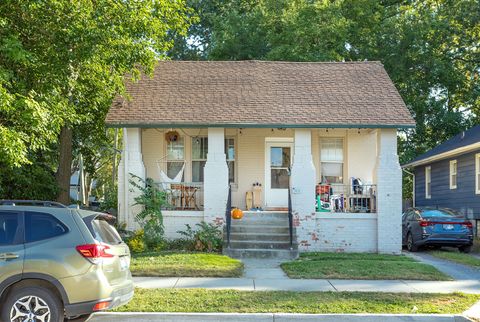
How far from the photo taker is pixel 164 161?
18094mm

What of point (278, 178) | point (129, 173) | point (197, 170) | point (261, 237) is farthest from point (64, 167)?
point (261, 237)

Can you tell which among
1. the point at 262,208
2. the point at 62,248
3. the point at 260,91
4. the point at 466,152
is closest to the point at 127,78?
the point at 260,91

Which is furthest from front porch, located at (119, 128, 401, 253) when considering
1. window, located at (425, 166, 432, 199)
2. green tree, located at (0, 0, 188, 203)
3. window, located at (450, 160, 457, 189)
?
window, located at (425, 166, 432, 199)

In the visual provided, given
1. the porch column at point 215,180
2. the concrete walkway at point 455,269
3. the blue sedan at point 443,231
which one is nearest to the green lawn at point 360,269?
the concrete walkway at point 455,269

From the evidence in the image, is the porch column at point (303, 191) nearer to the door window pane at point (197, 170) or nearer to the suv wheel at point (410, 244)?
the door window pane at point (197, 170)

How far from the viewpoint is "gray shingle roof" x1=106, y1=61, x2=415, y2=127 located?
1616 centimetres

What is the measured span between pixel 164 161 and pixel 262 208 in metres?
3.41

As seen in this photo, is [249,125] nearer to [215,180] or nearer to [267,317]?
[215,180]

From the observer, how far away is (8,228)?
7406 millimetres

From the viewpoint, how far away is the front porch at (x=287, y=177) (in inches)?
635

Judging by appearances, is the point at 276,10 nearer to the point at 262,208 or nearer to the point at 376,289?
the point at 262,208

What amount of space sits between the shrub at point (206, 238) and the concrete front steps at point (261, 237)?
12.1 inches

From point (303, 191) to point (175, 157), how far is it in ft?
14.5

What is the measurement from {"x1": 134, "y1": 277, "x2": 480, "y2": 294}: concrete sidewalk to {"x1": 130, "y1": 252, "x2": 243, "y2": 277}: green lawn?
313mm
